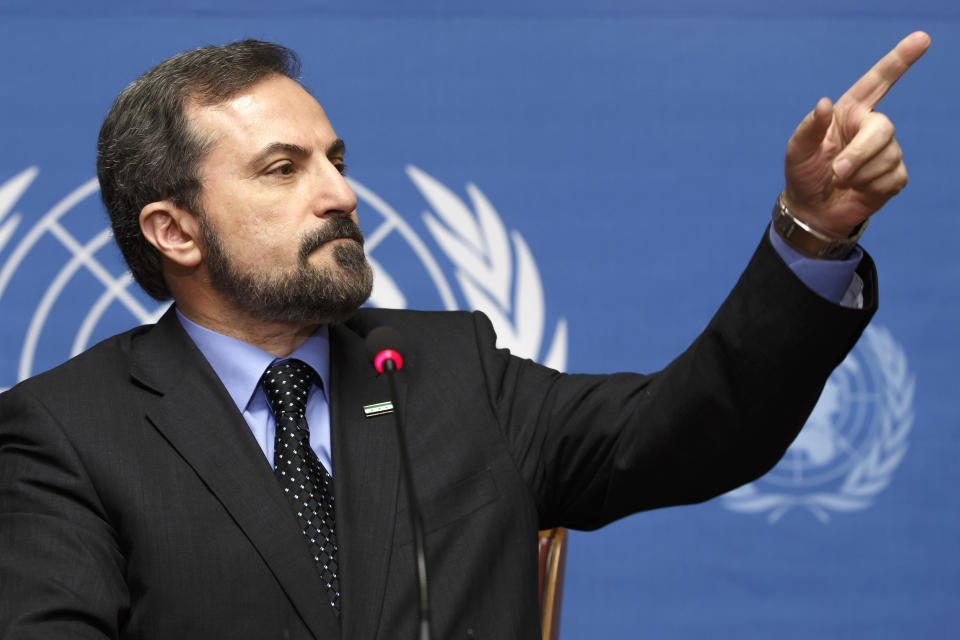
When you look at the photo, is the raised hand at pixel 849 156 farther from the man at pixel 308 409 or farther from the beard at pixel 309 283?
the beard at pixel 309 283

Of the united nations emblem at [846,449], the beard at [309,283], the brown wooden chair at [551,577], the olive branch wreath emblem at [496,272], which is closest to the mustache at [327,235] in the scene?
the beard at [309,283]

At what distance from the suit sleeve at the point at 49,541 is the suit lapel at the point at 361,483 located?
33 cm

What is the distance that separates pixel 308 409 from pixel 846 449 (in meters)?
1.43

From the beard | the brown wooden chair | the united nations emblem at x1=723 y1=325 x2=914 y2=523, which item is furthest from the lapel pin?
the united nations emblem at x1=723 y1=325 x2=914 y2=523

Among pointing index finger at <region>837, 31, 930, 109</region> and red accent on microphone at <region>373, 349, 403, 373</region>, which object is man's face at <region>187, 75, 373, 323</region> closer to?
red accent on microphone at <region>373, 349, 403, 373</region>

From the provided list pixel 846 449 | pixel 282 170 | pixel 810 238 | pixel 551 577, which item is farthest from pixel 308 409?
pixel 846 449

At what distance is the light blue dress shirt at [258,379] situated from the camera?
1703 mm

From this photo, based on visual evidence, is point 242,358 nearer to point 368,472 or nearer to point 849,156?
point 368,472

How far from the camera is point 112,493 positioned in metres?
1.53

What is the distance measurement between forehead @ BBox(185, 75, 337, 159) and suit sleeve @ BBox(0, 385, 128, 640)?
1.75ft

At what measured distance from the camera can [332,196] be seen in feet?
5.67

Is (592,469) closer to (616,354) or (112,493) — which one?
(112,493)

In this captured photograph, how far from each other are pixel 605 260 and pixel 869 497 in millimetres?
874

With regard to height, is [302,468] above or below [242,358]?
below
